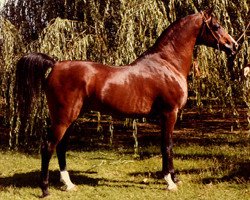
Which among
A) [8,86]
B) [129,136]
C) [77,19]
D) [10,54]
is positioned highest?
[77,19]

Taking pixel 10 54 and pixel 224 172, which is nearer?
pixel 224 172

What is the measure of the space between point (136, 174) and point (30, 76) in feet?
8.38

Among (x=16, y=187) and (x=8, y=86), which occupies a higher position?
(x=8, y=86)

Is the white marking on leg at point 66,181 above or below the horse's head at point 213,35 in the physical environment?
below

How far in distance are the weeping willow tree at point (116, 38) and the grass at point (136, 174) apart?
96 cm

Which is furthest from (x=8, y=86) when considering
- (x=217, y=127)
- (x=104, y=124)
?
(x=217, y=127)

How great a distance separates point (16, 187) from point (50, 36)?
313 cm

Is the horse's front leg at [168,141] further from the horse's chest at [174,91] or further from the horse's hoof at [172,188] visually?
the horse's chest at [174,91]

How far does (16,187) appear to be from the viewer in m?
6.33

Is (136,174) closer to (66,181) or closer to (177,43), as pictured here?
(66,181)

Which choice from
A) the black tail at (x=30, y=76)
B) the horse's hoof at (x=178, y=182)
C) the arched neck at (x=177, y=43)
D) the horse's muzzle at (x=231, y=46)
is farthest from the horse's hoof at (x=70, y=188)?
the horse's muzzle at (x=231, y=46)

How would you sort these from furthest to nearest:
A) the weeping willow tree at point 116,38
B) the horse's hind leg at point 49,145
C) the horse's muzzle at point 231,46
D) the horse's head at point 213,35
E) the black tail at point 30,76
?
the weeping willow tree at point 116,38 → the horse's muzzle at point 231,46 → the horse's head at point 213,35 → the black tail at point 30,76 → the horse's hind leg at point 49,145

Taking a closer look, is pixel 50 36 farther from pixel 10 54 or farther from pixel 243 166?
pixel 243 166

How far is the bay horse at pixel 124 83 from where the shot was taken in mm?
5676
